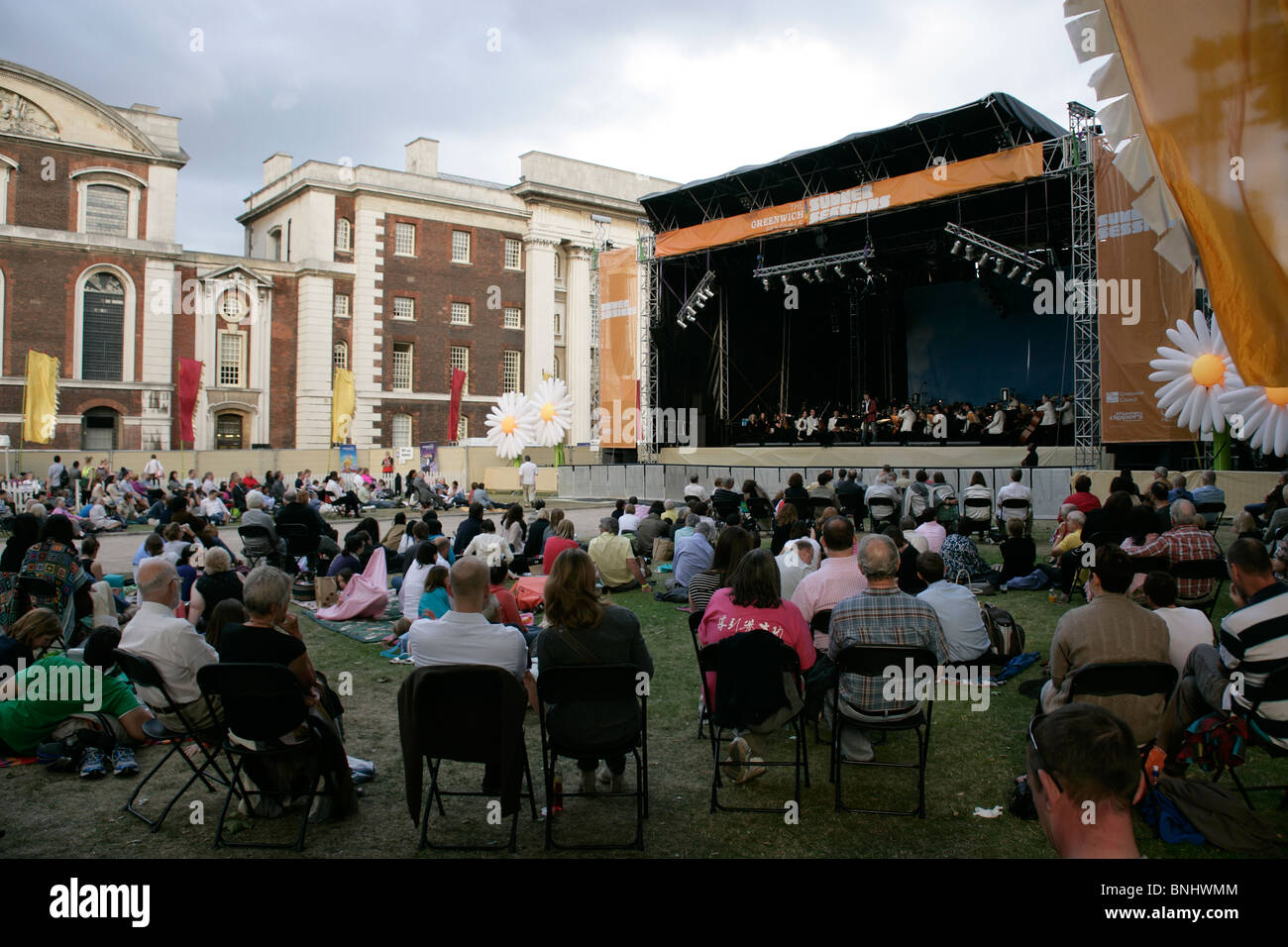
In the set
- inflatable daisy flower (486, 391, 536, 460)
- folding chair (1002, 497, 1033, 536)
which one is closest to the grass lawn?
folding chair (1002, 497, 1033, 536)

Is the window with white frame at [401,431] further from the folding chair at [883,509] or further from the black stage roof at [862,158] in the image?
the folding chair at [883,509]

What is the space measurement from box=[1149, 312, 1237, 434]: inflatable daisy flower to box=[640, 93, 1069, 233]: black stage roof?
5682 millimetres

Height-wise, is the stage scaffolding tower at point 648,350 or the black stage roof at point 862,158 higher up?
the black stage roof at point 862,158

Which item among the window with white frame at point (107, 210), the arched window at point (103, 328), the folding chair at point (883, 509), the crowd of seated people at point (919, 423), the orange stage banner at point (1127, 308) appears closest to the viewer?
the folding chair at point (883, 509)

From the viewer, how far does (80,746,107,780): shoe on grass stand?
500 centimetres

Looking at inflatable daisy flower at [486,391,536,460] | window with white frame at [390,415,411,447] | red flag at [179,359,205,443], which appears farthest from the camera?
window with white frame at [390,415,411,447]

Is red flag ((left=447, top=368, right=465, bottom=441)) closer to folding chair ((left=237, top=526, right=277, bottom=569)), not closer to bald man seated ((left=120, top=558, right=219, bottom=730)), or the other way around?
folding chair ((left=237, top=526, right=277, bottom=569))

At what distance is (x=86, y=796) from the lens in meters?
Result: 4.75

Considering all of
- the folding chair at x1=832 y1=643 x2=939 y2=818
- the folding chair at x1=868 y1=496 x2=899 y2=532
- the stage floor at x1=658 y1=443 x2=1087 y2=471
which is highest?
the stage floor at x1=658 y1=443 x2=1087 y2=471

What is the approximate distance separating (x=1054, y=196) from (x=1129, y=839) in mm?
18797

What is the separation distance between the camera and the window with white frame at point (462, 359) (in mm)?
39062

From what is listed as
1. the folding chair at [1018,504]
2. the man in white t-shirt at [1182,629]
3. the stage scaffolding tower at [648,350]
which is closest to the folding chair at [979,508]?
the folding chair at [1018,504]

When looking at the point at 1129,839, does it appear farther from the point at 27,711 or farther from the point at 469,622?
the point at 27,711

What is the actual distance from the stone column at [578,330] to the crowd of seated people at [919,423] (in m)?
15.1
